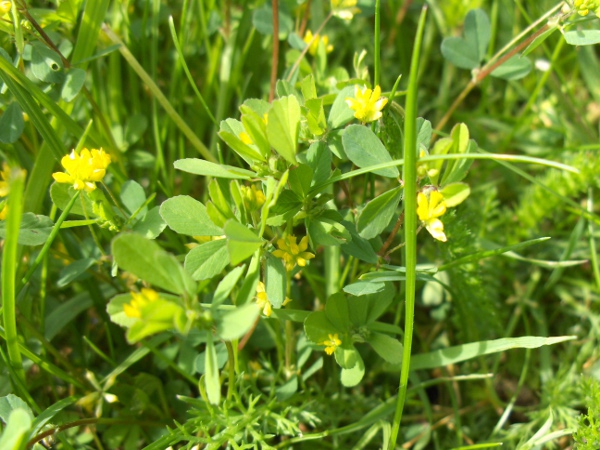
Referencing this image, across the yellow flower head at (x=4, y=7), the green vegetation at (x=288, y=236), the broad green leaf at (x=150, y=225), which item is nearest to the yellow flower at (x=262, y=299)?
the green vegetation at (x=288, y=236)

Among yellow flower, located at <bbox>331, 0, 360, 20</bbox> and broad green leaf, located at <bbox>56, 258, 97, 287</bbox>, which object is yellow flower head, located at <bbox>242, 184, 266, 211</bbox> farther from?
yellow flower, located at <bbox>331, 0, 360, 20</bbox>

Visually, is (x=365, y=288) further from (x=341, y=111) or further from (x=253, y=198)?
(x=341, y=111)

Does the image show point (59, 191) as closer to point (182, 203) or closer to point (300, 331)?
point (182, 203)

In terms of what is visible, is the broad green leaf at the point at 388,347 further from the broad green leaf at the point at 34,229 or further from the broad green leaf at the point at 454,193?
the broad green leaf at the point at 34,229

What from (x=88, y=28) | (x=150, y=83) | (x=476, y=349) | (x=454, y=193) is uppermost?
→ (x=88, y=28)

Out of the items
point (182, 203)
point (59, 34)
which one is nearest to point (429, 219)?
point (182, 203)

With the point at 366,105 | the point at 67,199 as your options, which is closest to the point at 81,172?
the point at 67,199
